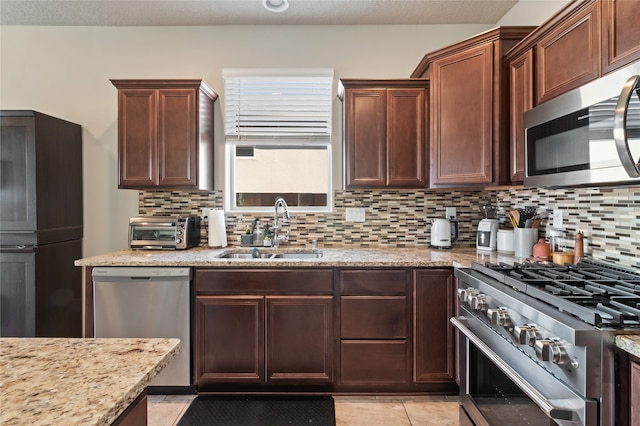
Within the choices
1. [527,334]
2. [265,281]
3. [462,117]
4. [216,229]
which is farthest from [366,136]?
[527,334]

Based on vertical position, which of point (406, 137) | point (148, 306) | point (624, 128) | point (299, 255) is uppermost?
point (406, 137)

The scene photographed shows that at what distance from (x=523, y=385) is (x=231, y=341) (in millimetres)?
1723

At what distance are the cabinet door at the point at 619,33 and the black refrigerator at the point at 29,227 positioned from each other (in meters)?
3.45

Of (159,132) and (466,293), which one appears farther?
(159,132)

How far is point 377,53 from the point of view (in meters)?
3.17

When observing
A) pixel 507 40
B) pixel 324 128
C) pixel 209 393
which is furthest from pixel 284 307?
pixel 507 40

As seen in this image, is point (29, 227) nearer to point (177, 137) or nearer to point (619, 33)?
point (177, 137)

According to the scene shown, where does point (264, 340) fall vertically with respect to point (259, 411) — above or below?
above

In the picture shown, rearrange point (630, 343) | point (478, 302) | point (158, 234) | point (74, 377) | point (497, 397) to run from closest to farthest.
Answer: point (74, 377)
point (630, 343)
point (497, 397)
point (478, 302)
point (158, 234)

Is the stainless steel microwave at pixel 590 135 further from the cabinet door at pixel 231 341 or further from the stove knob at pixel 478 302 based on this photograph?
the cabinet door at pixel 231 341

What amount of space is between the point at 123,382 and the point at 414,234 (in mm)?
2685

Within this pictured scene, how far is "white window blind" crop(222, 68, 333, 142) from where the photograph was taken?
313cm

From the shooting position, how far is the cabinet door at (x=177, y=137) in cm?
278

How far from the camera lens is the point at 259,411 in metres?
2.28
